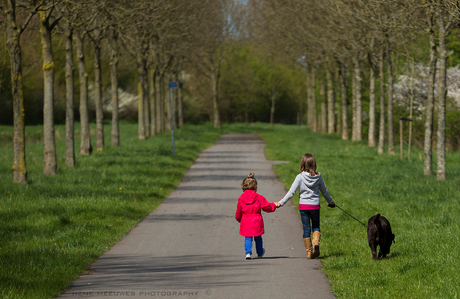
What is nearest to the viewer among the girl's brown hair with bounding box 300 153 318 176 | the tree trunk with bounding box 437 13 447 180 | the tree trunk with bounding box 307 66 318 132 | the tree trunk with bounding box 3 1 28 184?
the girl's brown hair with bounding box 300 153 318 176

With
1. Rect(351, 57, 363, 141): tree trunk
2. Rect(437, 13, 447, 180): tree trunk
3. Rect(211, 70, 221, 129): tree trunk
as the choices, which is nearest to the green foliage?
Rect(211, 70, 221, 129): tree trunk

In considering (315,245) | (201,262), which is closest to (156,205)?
(201,262)

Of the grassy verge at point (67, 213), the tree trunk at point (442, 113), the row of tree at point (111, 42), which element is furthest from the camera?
the tree trunk at point (442, 113)

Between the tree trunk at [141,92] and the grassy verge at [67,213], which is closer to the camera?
the grassy verge at [67,213]

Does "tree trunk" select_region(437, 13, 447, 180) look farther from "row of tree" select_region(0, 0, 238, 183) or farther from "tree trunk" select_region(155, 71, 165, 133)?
"tree trunk" select_region(155, 71, 165, 133)

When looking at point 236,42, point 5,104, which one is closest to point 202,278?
point 5,104

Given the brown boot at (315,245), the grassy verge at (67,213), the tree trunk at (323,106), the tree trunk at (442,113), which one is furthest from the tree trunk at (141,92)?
the brown boot at (315,245)

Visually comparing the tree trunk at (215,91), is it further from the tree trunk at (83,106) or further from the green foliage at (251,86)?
the tree trunk at (83,106)

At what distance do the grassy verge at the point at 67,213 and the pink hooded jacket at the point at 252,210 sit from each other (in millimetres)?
2206

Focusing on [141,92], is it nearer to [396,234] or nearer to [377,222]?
[396,234]

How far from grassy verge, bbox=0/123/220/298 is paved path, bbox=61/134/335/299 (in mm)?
307

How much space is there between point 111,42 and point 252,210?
23.5m

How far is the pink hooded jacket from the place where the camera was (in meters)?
7.83

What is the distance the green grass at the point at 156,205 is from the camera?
259 inches
